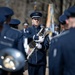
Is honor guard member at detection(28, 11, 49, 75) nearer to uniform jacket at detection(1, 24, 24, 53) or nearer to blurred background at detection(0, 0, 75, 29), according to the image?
uniform jacket at detection(1, 24, 24, 53)

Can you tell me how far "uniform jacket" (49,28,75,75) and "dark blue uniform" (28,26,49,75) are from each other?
3.78 meters

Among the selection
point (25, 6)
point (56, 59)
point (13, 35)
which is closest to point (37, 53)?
point (13, 35)

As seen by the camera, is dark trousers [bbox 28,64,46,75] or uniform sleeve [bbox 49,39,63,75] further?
dark trousers [bbox 28,64,46,75]

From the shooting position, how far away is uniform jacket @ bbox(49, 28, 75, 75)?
4.75 m

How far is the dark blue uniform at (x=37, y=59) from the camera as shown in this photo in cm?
865

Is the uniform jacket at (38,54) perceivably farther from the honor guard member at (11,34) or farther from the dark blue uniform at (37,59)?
the honor guard member at (11,34)

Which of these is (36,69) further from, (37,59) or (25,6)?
(25,6)

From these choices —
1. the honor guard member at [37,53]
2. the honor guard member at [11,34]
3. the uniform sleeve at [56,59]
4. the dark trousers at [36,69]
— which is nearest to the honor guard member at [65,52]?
the uniform sleeve at [56,59]

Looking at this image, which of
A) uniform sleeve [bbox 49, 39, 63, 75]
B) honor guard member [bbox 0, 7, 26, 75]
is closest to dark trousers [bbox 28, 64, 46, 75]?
honor guard member [bbox 0, 7, 26, 75]

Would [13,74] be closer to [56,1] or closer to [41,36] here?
[41,36]

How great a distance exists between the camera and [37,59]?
8672 millimetres

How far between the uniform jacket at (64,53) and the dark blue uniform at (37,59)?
378cm

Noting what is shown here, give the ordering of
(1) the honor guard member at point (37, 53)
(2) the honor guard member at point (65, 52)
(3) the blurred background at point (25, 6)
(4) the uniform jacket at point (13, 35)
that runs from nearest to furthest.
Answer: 1. (2) the honor guard member at point (65, 52)
2. (4) the uniform jacket at point (13, 35)
3. (1) the honor guard member at point (37, 53)
4. (3) the blurred background at point (25, 6)

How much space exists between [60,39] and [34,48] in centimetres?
367
